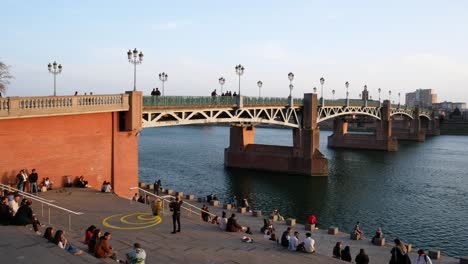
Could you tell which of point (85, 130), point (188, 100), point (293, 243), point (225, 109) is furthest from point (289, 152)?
point (293, 243)

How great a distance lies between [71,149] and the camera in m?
24.4

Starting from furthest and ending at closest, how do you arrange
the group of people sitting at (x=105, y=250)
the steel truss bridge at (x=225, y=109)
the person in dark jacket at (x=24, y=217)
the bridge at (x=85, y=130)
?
the steel truss bridge at (x=225, y=109) < the bridge at (x=85, y=130) < the person in dark jacket at (x=24, y=217) < the group of people sitting at (x=105, y=250)

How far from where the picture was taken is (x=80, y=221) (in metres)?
17.0

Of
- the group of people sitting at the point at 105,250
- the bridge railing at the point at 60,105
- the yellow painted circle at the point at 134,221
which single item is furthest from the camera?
the bridge railing at the point at 60,105

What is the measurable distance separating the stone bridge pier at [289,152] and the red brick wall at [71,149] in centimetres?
2867

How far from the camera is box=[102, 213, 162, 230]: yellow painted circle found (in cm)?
1670

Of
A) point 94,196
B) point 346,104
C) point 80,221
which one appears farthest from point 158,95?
point 346,104

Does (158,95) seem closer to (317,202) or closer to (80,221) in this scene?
(317,202)

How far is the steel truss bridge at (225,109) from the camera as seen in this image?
114 ft

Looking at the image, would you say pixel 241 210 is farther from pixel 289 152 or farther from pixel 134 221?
pixel 289 152

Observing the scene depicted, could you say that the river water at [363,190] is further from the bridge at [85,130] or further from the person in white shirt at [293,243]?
the person in white shirt at [293,243]

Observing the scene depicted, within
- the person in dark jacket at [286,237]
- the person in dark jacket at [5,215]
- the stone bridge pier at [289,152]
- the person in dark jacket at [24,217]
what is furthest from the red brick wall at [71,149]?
the stone bridge pier at [289,152]

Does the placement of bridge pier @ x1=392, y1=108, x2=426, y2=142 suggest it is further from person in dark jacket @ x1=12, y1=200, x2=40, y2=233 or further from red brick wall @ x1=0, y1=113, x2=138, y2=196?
person in dark jacket @ x1=12, y1=200, x2=40, y2=233

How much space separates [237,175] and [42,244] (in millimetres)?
40882
